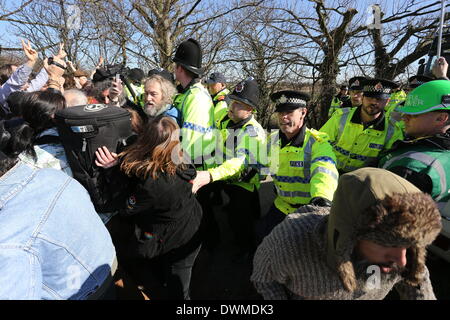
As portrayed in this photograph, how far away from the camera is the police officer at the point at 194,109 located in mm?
2598

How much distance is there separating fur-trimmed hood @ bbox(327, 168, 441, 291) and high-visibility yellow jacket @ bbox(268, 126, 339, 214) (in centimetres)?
85

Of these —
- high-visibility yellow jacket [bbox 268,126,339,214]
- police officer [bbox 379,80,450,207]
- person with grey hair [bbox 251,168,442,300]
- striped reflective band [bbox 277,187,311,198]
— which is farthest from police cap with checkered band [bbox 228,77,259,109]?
person with grey hair [bbox 251,168,442,300]

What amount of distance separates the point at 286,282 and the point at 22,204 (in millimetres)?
1260

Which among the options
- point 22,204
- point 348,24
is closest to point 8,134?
point 22,204

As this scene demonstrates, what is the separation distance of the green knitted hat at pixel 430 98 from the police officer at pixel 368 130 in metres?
1.28

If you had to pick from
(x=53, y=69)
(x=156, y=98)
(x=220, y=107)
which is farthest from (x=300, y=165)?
(x=53, y=69)

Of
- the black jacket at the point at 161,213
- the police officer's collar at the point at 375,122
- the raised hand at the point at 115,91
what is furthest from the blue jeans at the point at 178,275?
the police officer's collar at the point at 375,122

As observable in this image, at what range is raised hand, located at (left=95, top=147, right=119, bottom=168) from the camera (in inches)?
65.2

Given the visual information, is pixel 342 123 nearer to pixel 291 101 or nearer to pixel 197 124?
pixel 291 101

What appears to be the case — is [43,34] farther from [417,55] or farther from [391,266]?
[417,55]

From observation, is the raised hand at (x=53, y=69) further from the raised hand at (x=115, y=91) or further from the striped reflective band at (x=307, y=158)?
the striped reflective band at (x=307, y=158)

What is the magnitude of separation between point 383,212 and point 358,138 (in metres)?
2.66

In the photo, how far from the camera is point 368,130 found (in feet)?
10.3

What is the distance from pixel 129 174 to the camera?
5.75 ft
